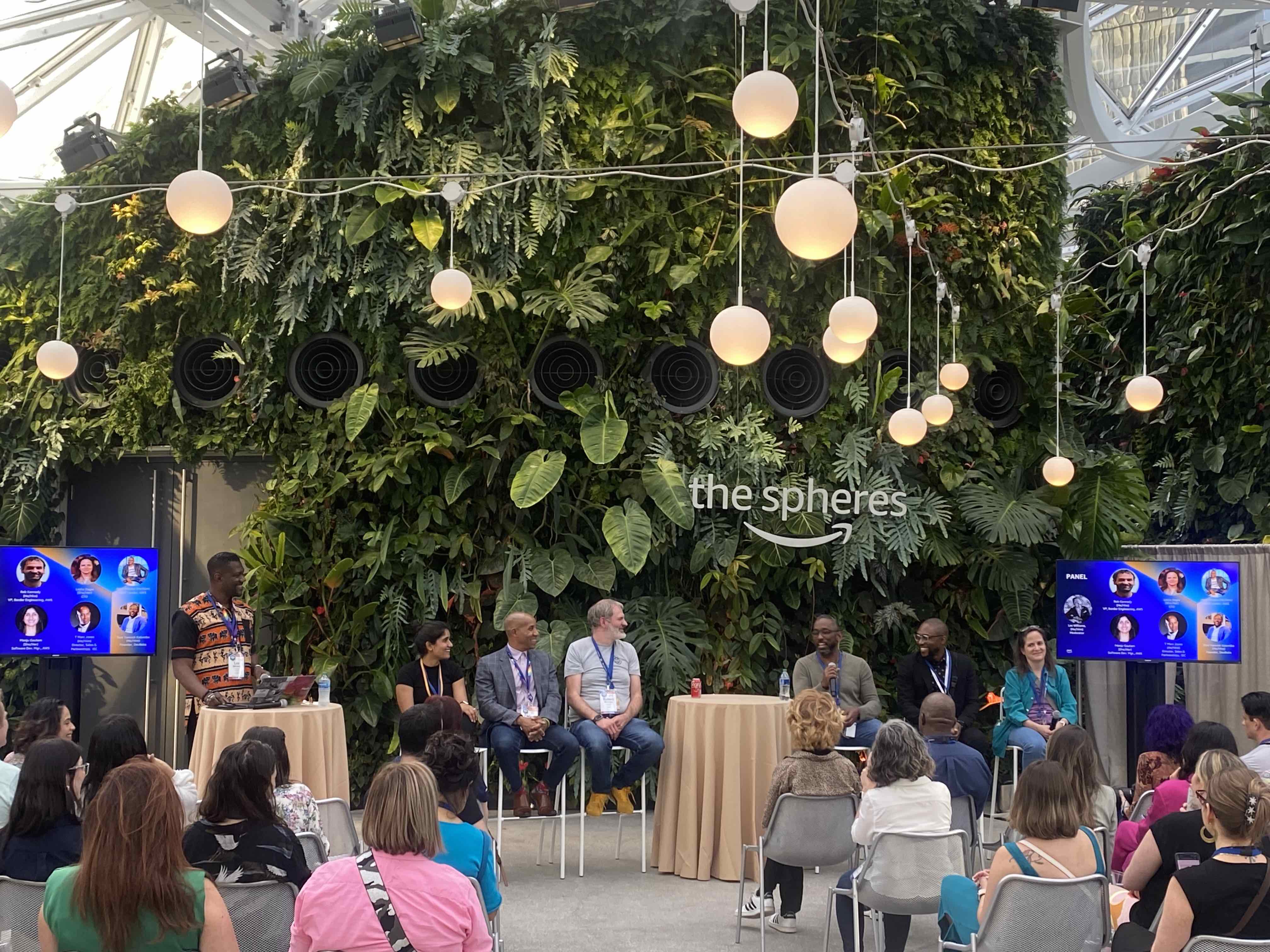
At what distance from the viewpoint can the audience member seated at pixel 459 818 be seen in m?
3.67

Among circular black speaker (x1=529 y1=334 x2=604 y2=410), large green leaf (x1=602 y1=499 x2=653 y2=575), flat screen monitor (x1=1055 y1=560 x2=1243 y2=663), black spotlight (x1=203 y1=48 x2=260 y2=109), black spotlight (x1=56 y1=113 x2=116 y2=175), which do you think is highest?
black spotlight (x1=203 y1=48 x2=260 y2=109)

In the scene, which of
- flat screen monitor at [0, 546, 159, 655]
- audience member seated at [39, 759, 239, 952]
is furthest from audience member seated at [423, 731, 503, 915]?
flat screen monitor at [0, 546, 159, 655]

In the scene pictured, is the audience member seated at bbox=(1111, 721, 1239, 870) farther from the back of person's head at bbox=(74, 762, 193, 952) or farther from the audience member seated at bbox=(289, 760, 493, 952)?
the back of person's head at bbox=(74, 762, 193, 952)

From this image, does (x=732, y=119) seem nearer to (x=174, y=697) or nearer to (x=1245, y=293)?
(x=1245, y=293)

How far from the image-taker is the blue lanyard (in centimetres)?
704

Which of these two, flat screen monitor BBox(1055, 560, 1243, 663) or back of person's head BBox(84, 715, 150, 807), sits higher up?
flat screen monitor BBox(1055, 560, 1243, 663)

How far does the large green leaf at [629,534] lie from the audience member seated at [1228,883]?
17.9 ft

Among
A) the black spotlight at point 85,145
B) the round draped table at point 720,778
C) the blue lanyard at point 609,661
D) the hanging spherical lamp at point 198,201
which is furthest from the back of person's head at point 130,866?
the black spotlight at point 85,145

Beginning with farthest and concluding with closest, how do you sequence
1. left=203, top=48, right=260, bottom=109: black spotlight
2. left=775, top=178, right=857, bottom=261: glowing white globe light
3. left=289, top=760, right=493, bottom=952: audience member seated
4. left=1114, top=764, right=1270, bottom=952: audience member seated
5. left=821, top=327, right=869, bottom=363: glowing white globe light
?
1. left=203, top=48, right=260, bottom=109: black spotlight
2. left=821, top=327, right=869, bottom=363: glowing white globe light
3. left=775, top=178, right=857, bottom=261: glowing white globe light
4. left=1114, top=764, right=1270, bottom=952: audience member seated
5. left=289, top=760, right=493, bottom=952: audience member seated

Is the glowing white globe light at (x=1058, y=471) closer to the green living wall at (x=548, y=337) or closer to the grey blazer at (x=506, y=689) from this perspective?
the green living wall at (x=548, y=337)

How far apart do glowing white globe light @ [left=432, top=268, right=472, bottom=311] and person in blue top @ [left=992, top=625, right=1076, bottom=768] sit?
3.95 meters

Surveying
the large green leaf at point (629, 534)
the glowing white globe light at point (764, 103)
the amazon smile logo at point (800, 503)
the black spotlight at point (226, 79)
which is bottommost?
the large green leaf at point (629, 534)

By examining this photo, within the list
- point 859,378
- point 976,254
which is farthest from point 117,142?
point 976,254

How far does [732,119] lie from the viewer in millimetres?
9328
